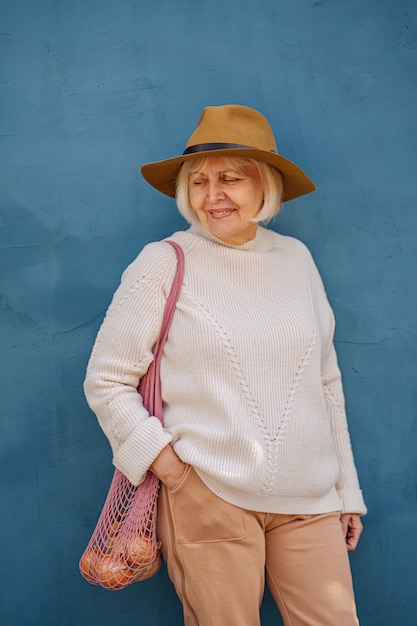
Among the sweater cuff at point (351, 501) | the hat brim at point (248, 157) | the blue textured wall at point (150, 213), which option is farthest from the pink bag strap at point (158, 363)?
the sweater cuff at point (351, 501)

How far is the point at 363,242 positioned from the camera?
2705 mm

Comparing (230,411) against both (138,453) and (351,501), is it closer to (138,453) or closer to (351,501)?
(138,453)

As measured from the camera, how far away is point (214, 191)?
2162 millimetres

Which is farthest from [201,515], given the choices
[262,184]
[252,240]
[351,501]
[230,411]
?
[262,184]

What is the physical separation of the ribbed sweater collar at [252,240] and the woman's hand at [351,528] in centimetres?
97

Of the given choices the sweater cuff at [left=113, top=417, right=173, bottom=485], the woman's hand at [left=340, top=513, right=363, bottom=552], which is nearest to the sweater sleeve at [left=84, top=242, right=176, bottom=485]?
the sweater cuff at [left=113, top=417, right=173, bottom=485]

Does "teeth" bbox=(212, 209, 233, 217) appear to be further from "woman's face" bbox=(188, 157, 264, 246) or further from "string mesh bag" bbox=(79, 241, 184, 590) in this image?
"string mesh bag" bbox=(79, 241, 184, 590)

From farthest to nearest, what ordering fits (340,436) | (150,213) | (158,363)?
1. (150,213)
2. (340,436)
3. (158,363)

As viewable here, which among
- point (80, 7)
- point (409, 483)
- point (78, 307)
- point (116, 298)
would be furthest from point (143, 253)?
point (409, 483)

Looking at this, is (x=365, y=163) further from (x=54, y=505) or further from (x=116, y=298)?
(x=54, y=505)

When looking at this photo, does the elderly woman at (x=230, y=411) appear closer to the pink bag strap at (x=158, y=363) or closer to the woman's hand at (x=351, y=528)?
the pink bag strap at (x=158, y=363)

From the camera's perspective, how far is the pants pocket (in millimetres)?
1989

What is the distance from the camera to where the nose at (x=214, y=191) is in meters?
2.16

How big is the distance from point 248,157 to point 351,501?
47.5 inches
